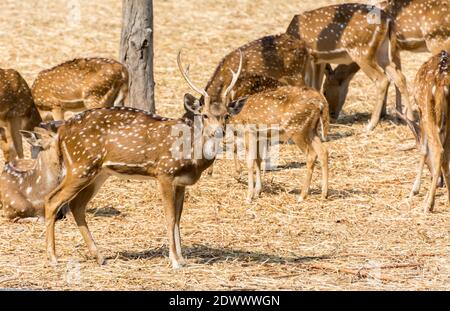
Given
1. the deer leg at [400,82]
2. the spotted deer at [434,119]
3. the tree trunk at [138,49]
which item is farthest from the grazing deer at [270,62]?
the spotted deer at [434,119]

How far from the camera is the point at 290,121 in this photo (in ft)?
34.8

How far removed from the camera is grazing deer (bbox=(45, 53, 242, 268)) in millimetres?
8297

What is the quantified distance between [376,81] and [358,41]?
0.52 m

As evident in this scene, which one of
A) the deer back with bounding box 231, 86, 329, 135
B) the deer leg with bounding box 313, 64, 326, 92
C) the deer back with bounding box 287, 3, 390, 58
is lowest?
the deer leg with bounding box 313, 64, 326, 92

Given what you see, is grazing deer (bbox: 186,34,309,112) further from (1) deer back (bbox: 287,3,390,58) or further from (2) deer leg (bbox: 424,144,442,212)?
(2) deer leg (bbox: 424,144,442,212)

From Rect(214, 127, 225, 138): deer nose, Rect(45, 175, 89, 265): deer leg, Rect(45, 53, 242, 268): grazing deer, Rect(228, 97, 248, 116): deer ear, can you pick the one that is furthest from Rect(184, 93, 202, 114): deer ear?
Rect(45, 175, 89, 265): deer leg

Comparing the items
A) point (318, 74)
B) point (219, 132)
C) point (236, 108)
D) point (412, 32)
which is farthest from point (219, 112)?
point (412, 32)

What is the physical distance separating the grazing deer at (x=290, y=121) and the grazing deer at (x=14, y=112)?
2.38m

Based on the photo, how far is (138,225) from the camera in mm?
9680

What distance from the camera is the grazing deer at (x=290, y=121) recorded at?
10.6m

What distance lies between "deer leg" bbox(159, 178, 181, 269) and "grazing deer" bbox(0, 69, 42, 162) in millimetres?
3618

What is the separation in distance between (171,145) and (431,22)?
20.3ft

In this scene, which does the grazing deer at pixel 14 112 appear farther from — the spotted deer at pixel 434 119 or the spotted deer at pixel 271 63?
the spotted deer at pixel 434 119

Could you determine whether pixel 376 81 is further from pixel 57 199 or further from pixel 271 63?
pixel 57 199
